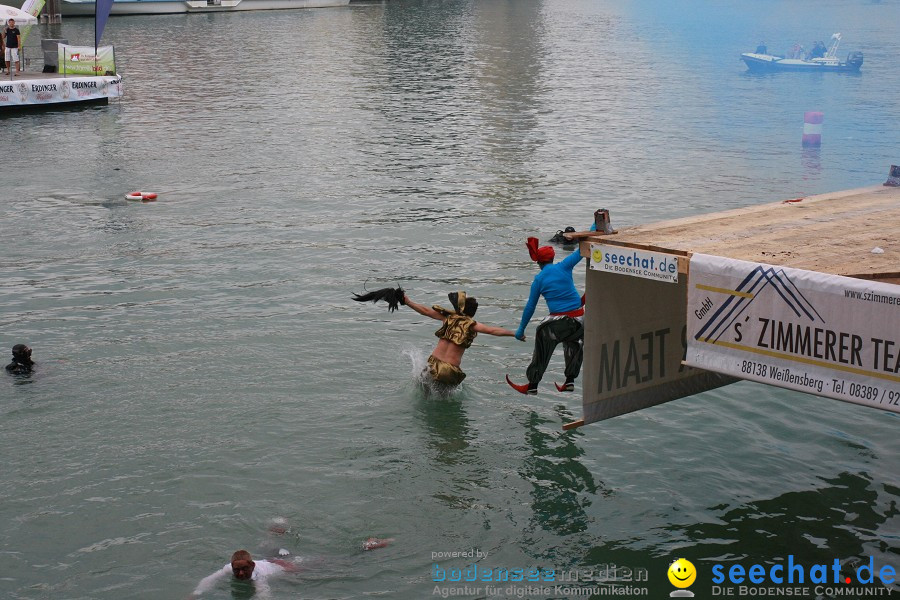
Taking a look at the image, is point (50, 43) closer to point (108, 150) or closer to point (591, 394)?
point (108, 150)

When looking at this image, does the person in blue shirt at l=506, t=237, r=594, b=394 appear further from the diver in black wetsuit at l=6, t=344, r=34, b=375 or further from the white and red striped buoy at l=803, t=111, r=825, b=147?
the white and red striped buoy at l=803, t=111, r=825, b=147

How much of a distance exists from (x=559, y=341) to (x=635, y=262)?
2844mm

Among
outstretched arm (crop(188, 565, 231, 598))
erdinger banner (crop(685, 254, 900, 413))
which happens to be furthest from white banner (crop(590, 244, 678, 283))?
outstretched arm (crop(188, 565, 231, 598))

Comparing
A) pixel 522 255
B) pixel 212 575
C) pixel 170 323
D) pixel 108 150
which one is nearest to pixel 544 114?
pixel 108 150

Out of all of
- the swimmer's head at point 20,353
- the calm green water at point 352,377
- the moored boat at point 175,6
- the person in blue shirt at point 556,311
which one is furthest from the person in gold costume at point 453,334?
the moored boat at point 175,6

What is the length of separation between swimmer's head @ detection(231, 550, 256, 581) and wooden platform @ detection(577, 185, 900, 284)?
5.10 metres

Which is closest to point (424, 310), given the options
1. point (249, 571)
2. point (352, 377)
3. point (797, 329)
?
point (352, 377)

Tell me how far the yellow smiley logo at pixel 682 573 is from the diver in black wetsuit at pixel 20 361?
10459 millimetres

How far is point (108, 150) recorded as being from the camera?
3616cm

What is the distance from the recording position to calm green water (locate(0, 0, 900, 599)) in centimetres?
1241

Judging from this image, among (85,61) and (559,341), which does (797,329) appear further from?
(85,61)

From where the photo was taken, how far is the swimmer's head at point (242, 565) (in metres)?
11.2

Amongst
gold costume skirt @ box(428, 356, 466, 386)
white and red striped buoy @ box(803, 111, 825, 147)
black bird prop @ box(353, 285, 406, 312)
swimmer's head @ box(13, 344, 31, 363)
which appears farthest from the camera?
white and red striped buoy @ box(803, 111, 825, 147)

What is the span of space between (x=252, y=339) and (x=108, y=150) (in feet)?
65.9
